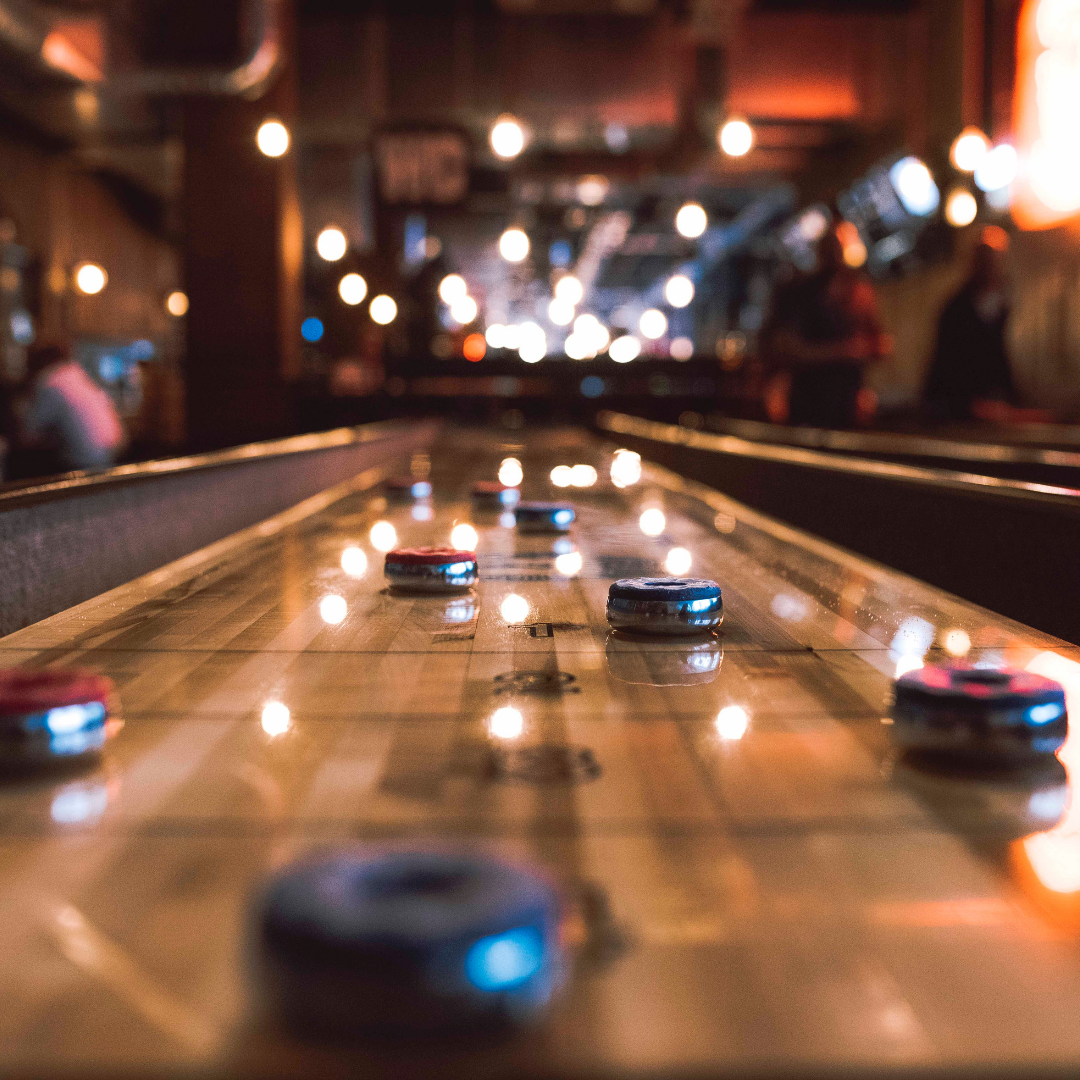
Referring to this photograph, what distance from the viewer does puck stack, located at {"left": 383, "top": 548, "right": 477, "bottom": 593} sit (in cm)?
122

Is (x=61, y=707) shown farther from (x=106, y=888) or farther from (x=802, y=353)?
(x=802, y=353)

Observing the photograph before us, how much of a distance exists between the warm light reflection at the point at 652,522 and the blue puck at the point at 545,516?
19 cm

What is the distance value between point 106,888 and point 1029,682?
0.53m

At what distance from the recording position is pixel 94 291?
1358 cm

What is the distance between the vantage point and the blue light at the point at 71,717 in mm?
624

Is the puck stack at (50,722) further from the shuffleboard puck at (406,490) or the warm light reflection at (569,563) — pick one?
the shuffleboard puck at (406,490)

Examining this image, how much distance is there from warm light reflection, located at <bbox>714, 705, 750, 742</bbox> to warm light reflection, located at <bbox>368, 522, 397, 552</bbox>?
3.27ft

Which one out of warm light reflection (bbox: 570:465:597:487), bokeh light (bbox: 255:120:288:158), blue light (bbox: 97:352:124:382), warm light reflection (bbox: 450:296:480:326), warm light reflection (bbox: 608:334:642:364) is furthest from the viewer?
warm light reflection (bbox: 608:334:642:364)

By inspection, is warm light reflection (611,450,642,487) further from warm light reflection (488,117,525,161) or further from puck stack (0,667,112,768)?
warm light reflection (488,117,525,161)

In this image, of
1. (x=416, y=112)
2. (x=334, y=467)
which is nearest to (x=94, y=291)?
(x=416, y=112)

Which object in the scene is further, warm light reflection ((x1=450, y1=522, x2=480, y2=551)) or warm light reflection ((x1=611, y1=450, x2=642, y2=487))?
warm light reflection ((x1=611, y1=450, x2=642, y2=487))

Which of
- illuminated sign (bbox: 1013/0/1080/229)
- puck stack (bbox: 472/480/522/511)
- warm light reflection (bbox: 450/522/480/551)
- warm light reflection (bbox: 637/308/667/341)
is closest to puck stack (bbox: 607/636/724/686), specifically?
warm light reflection (bbox: 450/522/480/551)

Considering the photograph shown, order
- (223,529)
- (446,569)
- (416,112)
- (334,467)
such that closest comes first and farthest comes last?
(446,569), (223,529), (334,467), (416,112)

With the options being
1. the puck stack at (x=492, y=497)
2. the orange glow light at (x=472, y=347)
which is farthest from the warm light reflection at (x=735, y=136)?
A: the orange glow light at (x=472, y=347)
